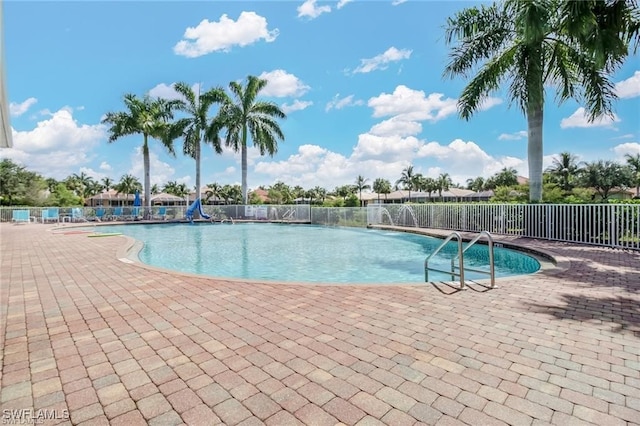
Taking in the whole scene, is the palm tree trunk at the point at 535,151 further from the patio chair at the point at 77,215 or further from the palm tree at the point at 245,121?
the patio chair at the point at 77,215

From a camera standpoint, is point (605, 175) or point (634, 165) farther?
point (634, 165)

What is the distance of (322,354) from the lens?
268 cm

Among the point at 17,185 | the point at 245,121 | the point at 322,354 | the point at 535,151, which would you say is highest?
the point at 245,121

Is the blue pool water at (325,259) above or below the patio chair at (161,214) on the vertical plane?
below

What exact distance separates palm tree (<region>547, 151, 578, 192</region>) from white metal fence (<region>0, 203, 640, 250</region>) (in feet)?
120

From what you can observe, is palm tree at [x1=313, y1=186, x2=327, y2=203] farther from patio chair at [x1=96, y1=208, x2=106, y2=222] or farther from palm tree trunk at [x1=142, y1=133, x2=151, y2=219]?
patio chair at [x1=96, y1=208, x2=106, y2=222]

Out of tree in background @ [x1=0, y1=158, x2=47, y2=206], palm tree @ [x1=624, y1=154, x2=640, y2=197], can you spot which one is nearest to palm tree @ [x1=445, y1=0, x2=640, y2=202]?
palm tree @ [x1=624, y1=154, x2=640, y2=197]

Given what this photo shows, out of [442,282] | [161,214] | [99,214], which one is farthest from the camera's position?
[161,214]

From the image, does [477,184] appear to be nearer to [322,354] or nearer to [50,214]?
[50,214]

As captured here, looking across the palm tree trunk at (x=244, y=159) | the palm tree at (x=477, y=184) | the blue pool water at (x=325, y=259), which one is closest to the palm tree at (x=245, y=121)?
the palm tree trunk at (x=244, y=159)

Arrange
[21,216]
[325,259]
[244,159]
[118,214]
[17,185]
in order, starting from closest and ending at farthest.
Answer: [325,259], [21,216], [118,214], [244,159], [17,185]

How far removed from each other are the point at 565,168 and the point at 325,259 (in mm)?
47228

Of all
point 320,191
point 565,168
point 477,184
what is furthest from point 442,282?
point 477,184

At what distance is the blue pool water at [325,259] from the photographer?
7.61 m
